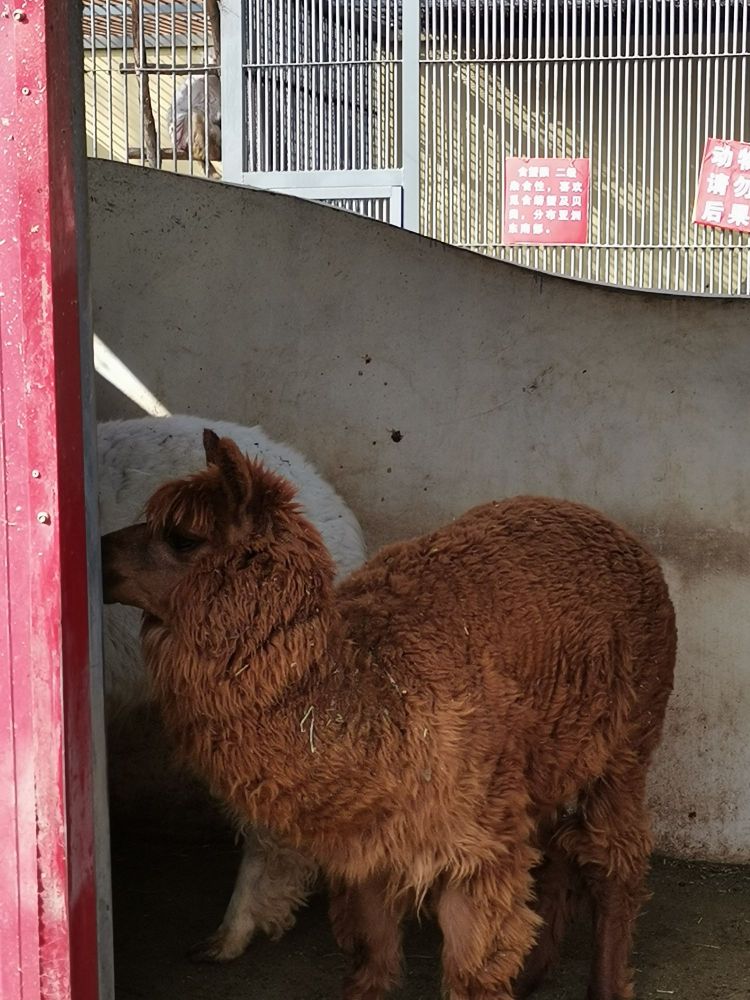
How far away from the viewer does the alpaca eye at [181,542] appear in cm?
258

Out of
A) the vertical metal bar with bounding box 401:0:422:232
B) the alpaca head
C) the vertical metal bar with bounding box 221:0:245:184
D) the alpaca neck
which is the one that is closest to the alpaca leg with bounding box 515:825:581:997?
the alpaca neck

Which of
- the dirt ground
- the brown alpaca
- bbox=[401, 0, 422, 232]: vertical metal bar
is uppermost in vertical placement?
bbox=[401, 0, 422, 232]: vertical metal bar

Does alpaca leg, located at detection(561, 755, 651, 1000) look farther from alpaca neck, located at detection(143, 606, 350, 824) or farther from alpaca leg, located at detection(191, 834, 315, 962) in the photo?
alpaca neck, located at detection(143, 606, 350, 824)

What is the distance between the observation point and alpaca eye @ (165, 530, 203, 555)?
102 inches

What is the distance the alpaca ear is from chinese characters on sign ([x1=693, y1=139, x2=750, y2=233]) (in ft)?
21.6

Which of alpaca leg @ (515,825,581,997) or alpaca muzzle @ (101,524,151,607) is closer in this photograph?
alpaca muzzle @ (101,524,151,607)

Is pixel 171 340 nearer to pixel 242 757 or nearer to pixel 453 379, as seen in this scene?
pixel 453 379

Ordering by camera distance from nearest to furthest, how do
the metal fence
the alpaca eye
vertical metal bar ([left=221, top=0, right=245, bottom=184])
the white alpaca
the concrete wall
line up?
1. the alpaca eye
2. the white alpaca
3. the concrete wall
4. the metal fence
5. vertical metal bar ([left=221, top=0, right=245, bottom=184])

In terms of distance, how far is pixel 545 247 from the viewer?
8.55 meters

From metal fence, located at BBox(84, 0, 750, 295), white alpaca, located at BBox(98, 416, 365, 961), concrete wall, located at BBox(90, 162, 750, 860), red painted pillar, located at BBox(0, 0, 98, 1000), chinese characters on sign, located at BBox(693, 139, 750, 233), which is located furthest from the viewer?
metal fence, located at BBox(84, 0, 750, 295)

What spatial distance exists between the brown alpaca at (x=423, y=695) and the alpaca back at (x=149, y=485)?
69 centimetres

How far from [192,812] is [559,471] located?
1.76m

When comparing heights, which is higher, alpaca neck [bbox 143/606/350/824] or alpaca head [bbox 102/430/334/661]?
alpaca head [bbox 102/430/334/661]

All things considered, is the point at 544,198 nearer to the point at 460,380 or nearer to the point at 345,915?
the point at 460,380
